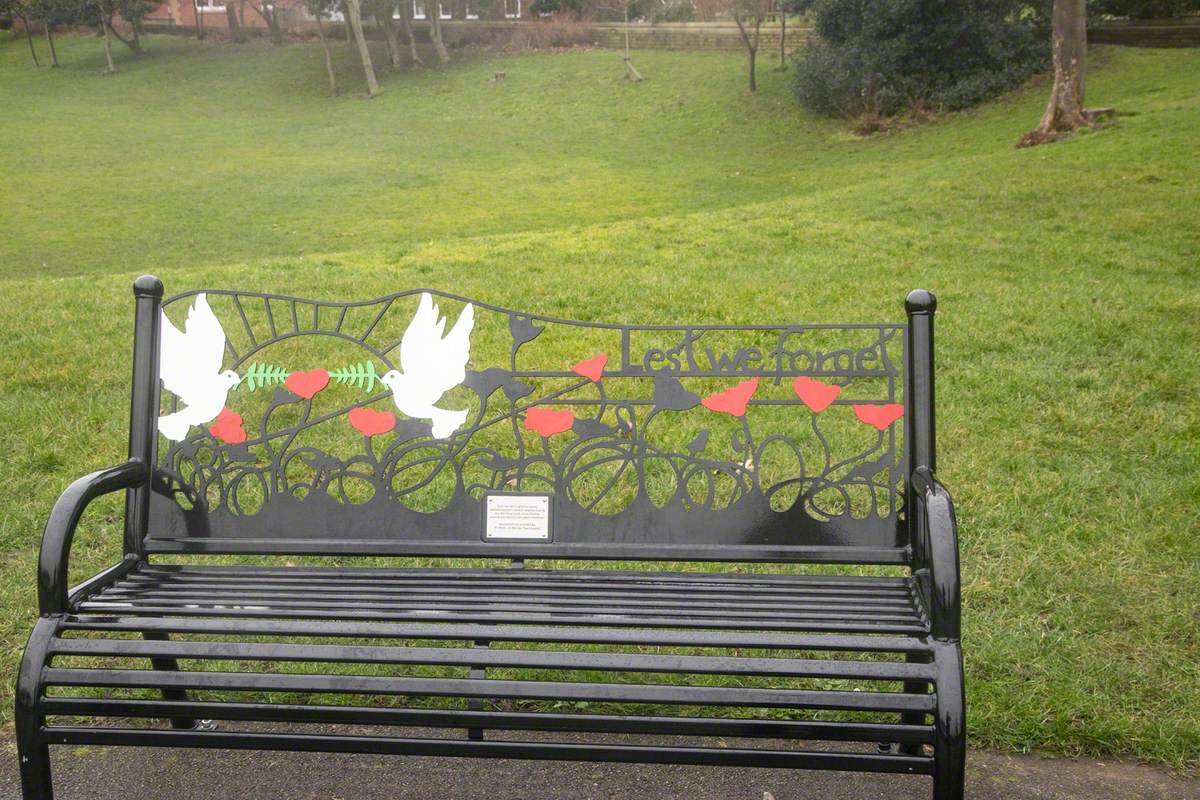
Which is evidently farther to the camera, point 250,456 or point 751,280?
point 751,280

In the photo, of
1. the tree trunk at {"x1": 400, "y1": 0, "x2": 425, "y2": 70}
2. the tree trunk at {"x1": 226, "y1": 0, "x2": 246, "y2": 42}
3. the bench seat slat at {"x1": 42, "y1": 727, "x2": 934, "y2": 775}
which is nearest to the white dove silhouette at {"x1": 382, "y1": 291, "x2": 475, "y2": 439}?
the bench seat slat at {"x1": 42, "y1": 727, "x2": 934, "y2": 775}

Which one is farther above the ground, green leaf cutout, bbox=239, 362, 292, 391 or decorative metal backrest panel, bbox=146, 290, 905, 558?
green leaf cutout, bbox=239, 362, 292, 391

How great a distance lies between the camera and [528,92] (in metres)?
32.8

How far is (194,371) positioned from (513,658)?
137 centimetres

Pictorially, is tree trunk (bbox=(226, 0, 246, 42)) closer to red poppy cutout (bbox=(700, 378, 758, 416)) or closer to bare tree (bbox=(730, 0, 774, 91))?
bare tree (bbox=(730, 0, 774, 91))

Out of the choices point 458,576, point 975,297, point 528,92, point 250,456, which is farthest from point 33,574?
point 528,92

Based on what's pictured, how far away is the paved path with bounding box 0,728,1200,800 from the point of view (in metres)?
2.74

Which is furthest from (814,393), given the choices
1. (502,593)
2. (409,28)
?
(409,28)

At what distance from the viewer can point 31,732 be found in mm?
2371

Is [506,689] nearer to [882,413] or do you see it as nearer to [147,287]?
[882,413]

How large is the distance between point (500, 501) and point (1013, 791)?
1.50m

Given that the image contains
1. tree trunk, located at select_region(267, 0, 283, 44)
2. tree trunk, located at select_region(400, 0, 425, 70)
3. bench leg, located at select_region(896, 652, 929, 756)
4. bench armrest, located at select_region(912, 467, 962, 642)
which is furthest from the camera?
tree trunk, located at select_region(267, 0, 283, 44)

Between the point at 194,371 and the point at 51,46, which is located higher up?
the point at 51,46

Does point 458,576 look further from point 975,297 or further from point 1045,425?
point 975,297
